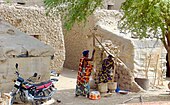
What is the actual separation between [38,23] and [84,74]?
Result: 4072 mm

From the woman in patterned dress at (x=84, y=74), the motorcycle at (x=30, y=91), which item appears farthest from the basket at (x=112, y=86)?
the motorcycle at (x=30, y=91)

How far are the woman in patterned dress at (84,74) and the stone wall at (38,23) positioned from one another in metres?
3.78

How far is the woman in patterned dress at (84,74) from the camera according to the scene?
8.76 m

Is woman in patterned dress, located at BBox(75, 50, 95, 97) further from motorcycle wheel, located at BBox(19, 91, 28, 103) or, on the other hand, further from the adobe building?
motorcycle wheel, located at BBox(19, 91, 28, 103)

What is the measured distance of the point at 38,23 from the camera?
1225cm

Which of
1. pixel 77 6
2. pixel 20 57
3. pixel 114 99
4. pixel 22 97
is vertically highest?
pixel 77 6

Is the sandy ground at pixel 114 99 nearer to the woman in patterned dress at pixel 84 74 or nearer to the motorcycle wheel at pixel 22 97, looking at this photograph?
the woman in patterned dress at pixel 84 74

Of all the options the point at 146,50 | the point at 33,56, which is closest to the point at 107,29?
the point at 146,50

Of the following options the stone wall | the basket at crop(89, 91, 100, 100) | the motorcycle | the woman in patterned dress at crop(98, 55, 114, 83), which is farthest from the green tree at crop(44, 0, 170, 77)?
the stone wall

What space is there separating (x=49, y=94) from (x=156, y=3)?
330 centimetres

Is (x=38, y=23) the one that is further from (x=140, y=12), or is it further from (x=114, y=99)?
(x=140, y=12)

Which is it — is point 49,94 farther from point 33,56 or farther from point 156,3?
point 156,3

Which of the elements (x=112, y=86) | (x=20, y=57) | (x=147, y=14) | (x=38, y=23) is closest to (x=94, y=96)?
(x=112, y=86)

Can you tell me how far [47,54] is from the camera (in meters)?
9.09
